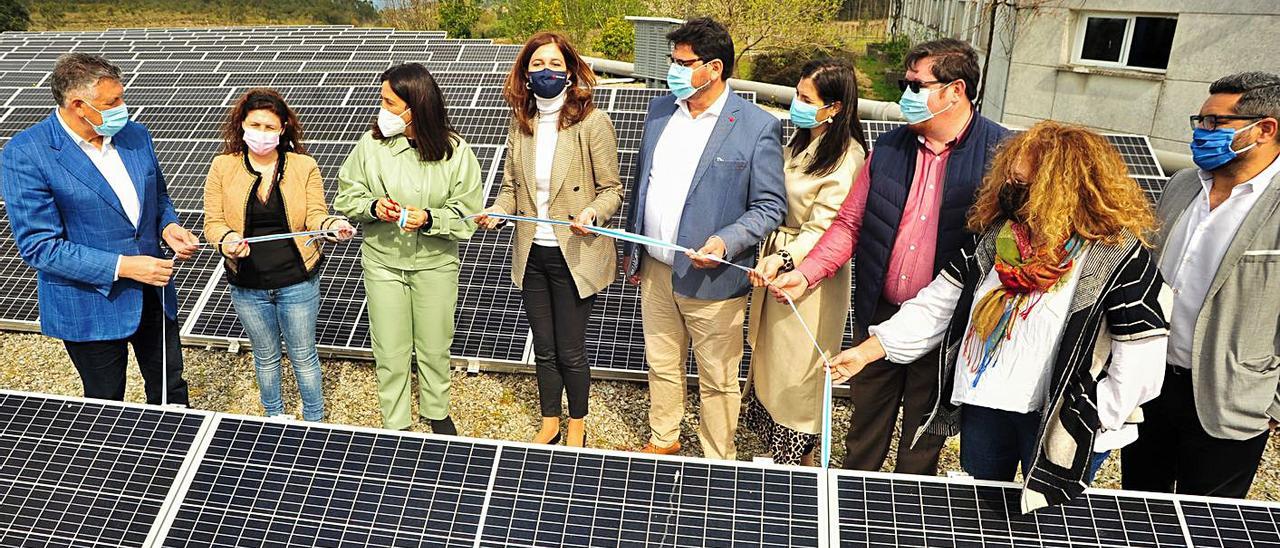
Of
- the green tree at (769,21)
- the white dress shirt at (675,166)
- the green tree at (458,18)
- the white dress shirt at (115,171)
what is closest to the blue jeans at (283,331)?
the white dress shirt at (115,171)

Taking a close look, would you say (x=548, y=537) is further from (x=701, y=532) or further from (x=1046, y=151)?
(x=1046, y=151)

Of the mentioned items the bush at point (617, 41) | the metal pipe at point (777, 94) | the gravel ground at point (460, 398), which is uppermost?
the bush at point (617, 41)

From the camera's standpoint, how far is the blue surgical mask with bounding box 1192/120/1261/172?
265cm

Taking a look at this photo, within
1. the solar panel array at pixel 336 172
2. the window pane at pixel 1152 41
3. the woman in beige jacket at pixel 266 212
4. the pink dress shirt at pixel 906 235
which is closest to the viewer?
the pink dress shirt at pixel 906 235

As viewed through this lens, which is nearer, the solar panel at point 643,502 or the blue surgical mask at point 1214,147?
the solar panel at point 643,502

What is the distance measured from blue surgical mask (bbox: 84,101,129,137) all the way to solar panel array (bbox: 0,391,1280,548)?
1.39 meters

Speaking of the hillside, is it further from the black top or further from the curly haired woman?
the curly haired woman

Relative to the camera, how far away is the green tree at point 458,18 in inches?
1169

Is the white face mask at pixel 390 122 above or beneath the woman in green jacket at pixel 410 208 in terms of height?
above

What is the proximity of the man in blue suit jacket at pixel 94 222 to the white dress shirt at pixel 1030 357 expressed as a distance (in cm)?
311

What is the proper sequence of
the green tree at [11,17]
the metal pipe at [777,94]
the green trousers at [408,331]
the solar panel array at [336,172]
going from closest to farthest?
the green trousers at [408,331], the solar panel array at [336,172], the metal pipe at [777,94], the green tree at [11,17]

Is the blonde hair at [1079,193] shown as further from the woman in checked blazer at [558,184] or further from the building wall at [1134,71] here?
the building wall at [1134,71]

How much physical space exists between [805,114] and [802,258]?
610 mm

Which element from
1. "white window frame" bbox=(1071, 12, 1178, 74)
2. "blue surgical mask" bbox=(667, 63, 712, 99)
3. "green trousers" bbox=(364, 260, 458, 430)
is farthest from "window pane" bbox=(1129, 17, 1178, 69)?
→ "green trousers" bbox=(364, 260, 458, 430)
